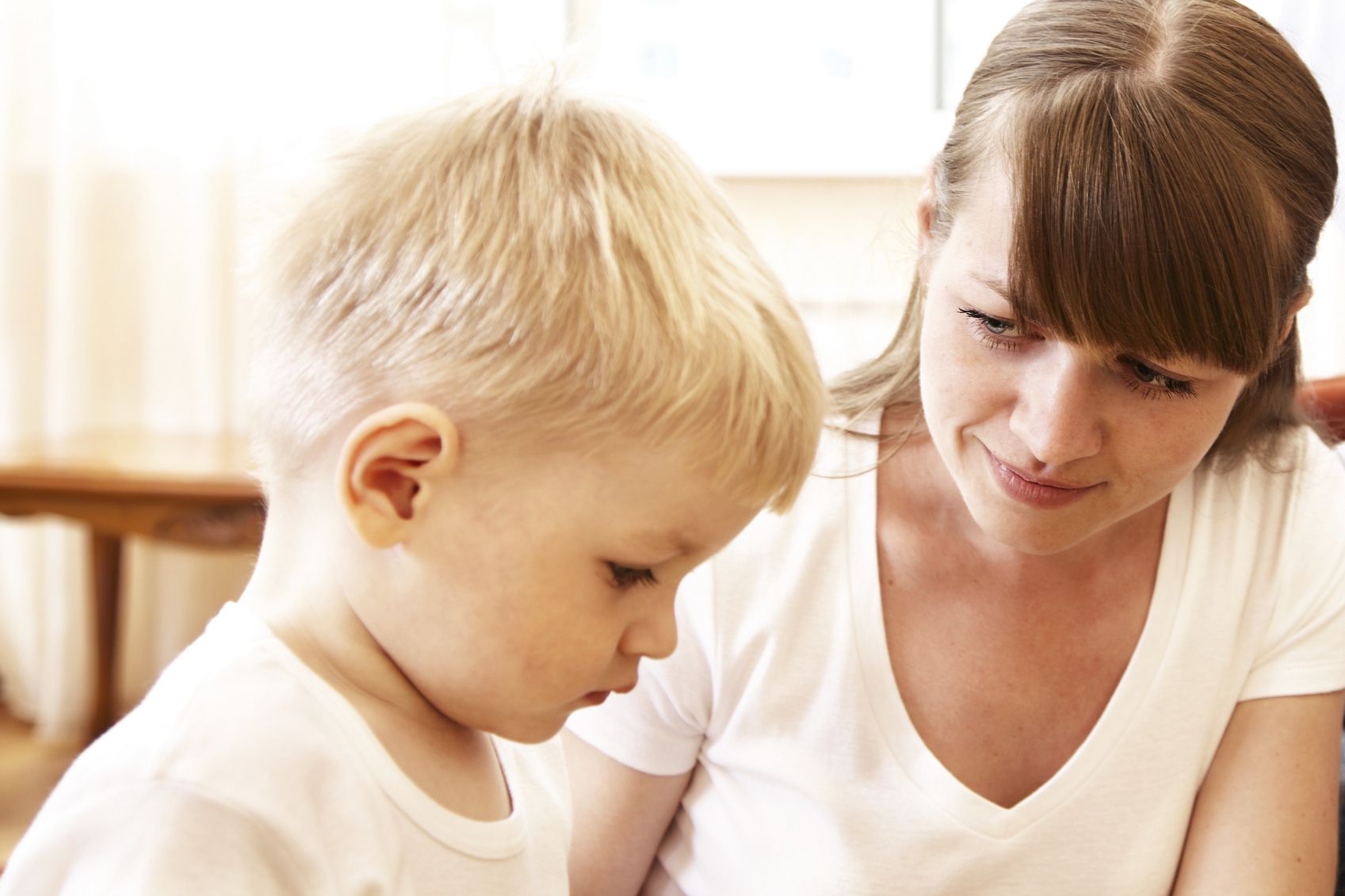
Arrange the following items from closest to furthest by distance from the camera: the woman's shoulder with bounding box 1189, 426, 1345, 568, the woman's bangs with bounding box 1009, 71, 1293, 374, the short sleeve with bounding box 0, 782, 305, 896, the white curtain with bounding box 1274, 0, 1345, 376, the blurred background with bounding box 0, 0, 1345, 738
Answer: the short sleeve with bounding box 0, 782, 305, 896, the woman's bangs with bounding box 1009, 71, 1293, 374, the woman's shoulder with bounding box 1189, 426, 1345, 568, the white curtain with bounding box 1274, 0, 1345, 376, the blurred background with bounding box 0, 0, 1345, 738

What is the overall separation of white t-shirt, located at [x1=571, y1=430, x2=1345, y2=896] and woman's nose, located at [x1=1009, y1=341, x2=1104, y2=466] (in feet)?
0.79

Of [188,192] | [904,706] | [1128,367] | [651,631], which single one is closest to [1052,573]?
[904,706]

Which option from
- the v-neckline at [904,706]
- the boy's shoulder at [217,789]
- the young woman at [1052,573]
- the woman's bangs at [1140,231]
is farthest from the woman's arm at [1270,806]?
the boy's shoulder at [217,789]

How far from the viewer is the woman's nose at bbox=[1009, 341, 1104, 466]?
0.89 metres

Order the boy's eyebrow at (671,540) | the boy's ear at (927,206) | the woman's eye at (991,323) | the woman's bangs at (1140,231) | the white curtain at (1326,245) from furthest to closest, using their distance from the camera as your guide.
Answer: the white curtain at (1326,245) → the boy's ear at (927,206) → the woman's eye at (991,323) → the woman's bangs at (1140,231) → the boy's eyebrow at (671,540)

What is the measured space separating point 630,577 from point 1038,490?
372mm

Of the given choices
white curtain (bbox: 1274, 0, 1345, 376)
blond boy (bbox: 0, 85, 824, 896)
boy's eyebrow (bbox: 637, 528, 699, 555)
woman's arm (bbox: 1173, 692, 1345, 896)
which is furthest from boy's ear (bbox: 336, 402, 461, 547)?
white curtain (bbox: 1274, 0, 1345, 376)

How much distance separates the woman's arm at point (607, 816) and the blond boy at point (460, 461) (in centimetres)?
35

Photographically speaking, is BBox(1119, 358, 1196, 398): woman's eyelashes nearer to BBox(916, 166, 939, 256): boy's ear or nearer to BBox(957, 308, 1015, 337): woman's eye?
BBox(957, 308, 1015, 337): woman's eye

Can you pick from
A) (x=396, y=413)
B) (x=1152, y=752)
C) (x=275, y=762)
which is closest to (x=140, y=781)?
(x=275, y=762)

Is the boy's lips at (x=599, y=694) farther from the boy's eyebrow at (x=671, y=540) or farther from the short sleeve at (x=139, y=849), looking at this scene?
the short sleeve at (x=139, y=849)

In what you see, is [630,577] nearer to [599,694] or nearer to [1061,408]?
[599,694]

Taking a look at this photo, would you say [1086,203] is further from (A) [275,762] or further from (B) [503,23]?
(B) [503,23]

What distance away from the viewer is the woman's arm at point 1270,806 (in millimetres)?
1062
